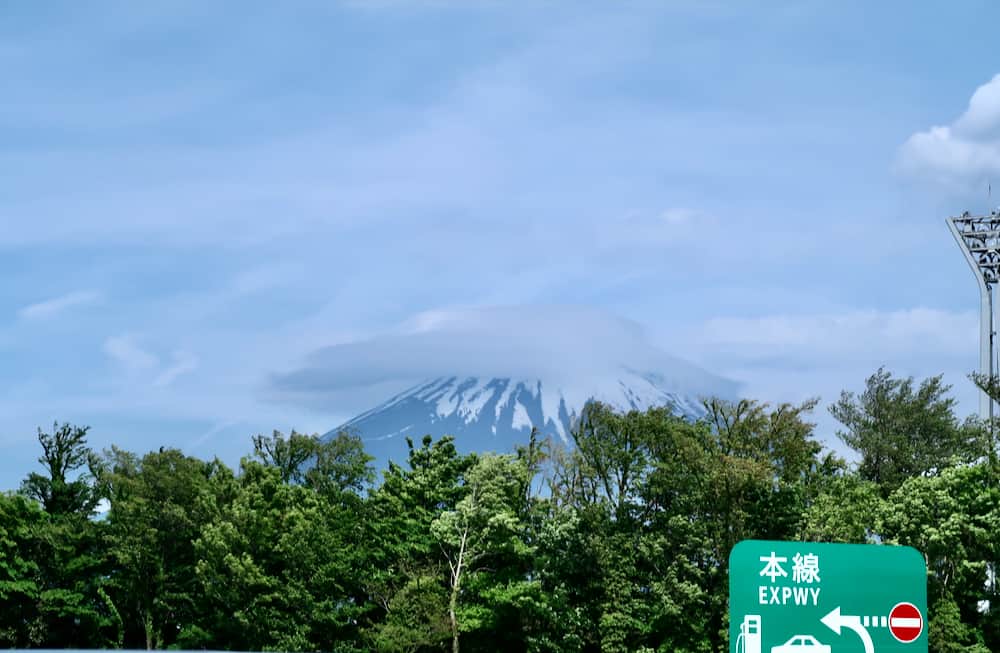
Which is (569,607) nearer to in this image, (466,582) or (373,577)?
(466,582)

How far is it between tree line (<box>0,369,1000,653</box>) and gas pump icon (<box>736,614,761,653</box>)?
30638mm

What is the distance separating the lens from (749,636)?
17.7m

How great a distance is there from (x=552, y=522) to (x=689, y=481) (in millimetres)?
5949

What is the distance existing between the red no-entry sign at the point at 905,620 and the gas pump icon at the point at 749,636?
1879 mm

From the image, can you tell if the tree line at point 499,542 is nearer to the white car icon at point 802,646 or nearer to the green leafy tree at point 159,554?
the green leafy tree at point 159,554

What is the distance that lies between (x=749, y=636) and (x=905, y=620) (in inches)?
86.7

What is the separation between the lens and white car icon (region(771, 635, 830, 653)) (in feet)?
58.1

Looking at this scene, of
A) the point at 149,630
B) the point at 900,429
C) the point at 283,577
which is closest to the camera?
the point at 283,577

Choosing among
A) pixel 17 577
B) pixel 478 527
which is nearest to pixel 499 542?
pixel 478 527

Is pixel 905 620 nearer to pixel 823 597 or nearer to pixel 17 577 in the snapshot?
pixel 823 597

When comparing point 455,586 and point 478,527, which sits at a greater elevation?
point 478,527

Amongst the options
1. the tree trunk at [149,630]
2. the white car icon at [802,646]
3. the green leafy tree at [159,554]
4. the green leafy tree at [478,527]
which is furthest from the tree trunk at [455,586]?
the white car icon at [802,646]

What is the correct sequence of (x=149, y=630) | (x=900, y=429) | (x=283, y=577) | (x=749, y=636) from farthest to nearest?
1. (x=900, y=429)
2. (x=149, y=630)
3. (x=283, y=577)
4. (x=749, y=636)

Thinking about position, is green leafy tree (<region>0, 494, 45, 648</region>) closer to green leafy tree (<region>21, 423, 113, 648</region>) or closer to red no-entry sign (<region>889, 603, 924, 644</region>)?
green leafy tree (<region>21, 423, 113, 648</region>)
